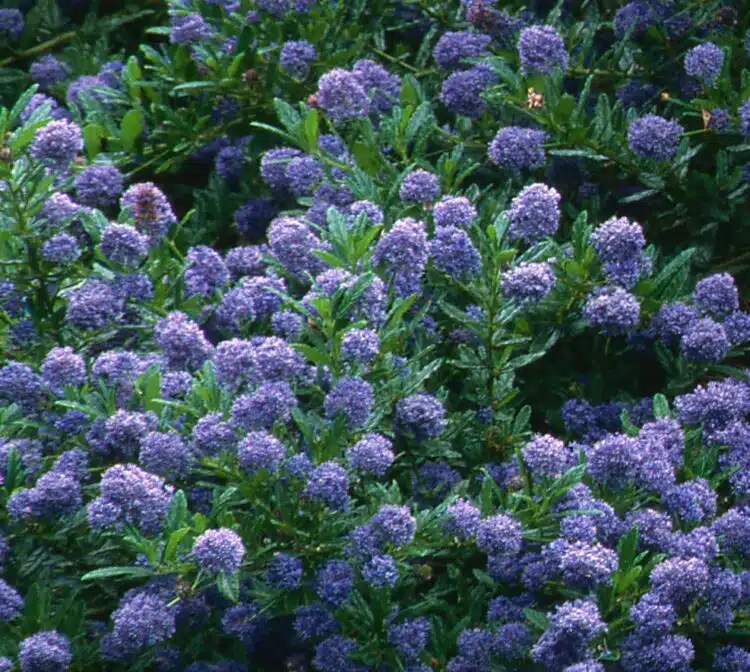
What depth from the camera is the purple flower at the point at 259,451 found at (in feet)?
9.41

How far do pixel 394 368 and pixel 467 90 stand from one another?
1083 mm

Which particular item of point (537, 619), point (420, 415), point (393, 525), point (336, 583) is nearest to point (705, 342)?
point (420, 415)

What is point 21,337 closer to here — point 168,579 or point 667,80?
point 168,579

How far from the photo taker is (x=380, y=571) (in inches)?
112

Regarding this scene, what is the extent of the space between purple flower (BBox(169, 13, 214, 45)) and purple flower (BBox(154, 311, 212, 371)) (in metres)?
1.27

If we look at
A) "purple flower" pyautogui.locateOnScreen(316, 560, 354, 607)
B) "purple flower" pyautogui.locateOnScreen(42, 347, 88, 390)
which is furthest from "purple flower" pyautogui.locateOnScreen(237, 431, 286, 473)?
"purple flower" pyautogui.locateOnScreen(42, 347, 88, 390)

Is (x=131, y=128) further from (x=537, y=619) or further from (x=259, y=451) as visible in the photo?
(x=537, y=619)

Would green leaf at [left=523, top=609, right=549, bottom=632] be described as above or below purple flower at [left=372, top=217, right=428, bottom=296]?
below

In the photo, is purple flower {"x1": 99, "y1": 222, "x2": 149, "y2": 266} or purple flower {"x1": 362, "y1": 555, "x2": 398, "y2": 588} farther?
purple flower {"x1": 99, "y1": 222, "x2": 149, "y2": 266}

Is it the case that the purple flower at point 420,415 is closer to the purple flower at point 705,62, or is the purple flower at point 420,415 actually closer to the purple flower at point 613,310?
the purple flower at point 613,310

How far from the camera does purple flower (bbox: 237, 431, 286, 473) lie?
287 cm

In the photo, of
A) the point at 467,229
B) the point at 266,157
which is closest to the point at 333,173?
the point at 266,157

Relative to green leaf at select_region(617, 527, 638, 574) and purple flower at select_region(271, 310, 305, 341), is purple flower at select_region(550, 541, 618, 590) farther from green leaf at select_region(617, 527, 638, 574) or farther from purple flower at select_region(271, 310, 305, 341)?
purple flower at select_region(271, 310, 305, 341)

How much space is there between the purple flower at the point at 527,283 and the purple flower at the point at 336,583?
0.72 meters
